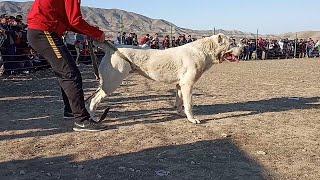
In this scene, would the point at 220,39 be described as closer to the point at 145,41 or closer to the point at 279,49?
the point at 145,41

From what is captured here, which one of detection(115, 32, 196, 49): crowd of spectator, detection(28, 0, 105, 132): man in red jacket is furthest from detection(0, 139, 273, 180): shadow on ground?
detection(115, 32, 196, 49): crowd of spectator

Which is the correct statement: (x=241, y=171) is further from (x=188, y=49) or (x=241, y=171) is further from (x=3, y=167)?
(x=188, y=49)

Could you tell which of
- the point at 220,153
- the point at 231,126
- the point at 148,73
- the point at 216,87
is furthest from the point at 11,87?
the point at 220,153

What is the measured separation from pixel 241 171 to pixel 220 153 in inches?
28.7

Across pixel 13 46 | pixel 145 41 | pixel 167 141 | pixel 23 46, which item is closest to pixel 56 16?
pixel 167 141

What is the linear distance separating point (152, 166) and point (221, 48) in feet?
10.6

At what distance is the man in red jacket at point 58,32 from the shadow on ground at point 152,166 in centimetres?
145

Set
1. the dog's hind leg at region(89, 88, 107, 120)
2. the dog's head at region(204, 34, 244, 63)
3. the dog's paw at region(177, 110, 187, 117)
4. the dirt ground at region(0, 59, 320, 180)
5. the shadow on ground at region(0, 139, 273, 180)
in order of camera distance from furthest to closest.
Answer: the dog's paw at region(177, 110, 187, 117)
the dog's head at region(204, 34, 244, 63)
the dog's hind leg at region(89, 88, 107, 120)
the dirt ground at region(0, 59, 320, 180)
the shadow on ground at region(0, 139, 273, 180)

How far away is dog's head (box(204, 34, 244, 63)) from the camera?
7.79m

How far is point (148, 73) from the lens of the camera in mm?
7551

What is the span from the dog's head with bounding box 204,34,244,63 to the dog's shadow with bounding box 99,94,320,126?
39.1 inches

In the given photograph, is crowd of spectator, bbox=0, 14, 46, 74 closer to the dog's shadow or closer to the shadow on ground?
the dog's shadow

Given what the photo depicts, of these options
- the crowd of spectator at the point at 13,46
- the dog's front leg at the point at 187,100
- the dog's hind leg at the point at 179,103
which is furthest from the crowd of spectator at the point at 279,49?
the dog's front leg at the point at 187,100

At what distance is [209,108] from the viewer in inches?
347
